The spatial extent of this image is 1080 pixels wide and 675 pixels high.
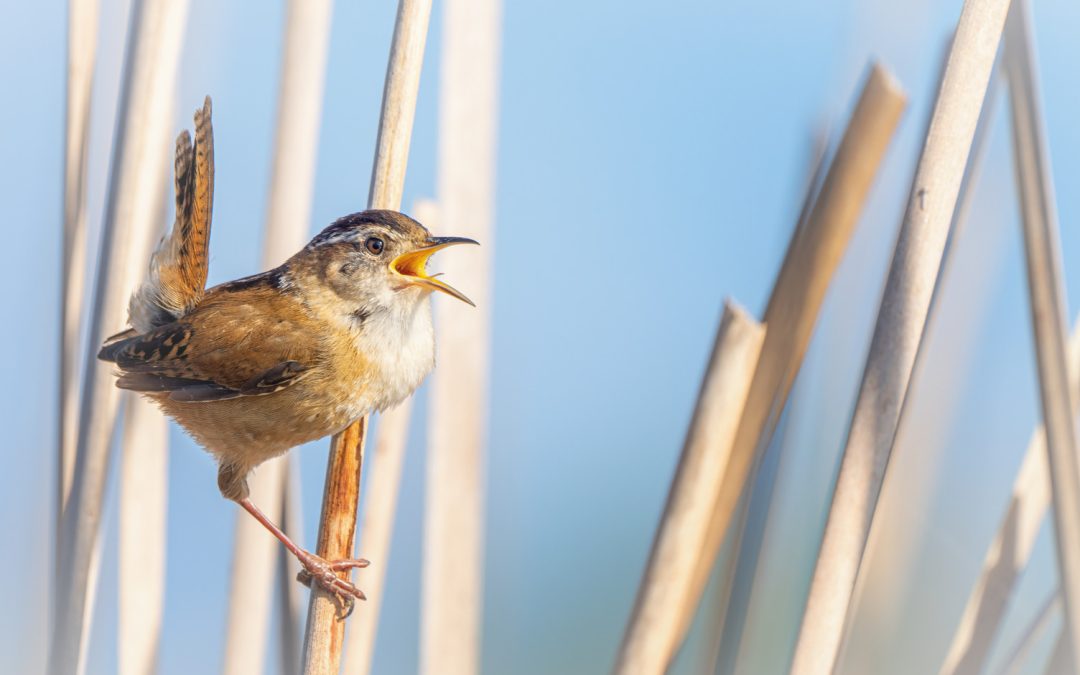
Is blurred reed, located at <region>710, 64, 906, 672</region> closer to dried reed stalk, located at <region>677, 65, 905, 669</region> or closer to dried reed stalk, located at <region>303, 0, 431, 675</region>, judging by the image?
dried reed stalk, located at <region>677, 65, 905, 669</region>

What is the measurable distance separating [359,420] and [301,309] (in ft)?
0.95

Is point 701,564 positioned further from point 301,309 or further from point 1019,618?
point 1019,618

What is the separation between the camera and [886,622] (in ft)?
7.63

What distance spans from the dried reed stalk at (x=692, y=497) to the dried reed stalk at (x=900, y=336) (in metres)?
0.20

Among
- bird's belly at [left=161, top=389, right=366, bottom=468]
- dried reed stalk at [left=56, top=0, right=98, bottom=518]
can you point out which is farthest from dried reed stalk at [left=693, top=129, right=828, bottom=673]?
dried reed stalk at [left=56, top=0, right=98, bottom=518]

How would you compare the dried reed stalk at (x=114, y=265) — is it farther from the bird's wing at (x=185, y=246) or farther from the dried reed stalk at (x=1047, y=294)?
the dried reed stalk at (x=1047, y=294)

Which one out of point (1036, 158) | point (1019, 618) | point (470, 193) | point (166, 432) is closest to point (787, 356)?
point (1036, 158)

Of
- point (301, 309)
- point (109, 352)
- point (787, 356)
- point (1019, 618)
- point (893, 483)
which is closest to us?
point (787, 356)

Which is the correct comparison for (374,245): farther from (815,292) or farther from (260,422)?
(815,292)

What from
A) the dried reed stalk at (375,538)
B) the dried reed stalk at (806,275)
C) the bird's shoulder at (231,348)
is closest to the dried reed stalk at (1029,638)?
the dried reed stalk at (806,275)

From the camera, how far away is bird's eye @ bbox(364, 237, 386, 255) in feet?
6.01

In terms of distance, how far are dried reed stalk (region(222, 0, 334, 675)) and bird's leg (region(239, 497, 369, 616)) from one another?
0.03 m

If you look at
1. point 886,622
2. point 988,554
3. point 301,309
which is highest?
point 301,309

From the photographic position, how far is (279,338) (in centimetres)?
184
